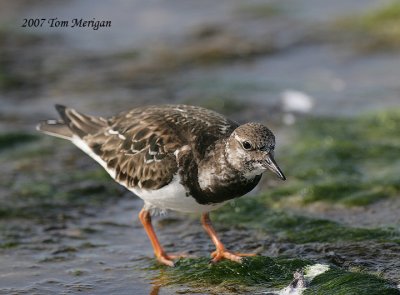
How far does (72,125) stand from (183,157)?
1.35m

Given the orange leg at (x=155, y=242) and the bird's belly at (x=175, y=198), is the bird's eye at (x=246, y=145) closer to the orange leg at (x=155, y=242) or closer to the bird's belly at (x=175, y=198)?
the bird's belly at (x=175, y=198)

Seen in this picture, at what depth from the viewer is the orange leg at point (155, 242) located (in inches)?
190

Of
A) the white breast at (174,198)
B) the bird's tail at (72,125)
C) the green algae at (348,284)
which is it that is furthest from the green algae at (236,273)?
the bird's tail at (72,125)

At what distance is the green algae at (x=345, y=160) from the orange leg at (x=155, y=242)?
1.19 metres

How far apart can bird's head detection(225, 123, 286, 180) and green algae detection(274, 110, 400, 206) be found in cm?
155

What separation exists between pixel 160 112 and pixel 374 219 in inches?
65.2

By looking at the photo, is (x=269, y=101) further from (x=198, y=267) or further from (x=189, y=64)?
(x=198, y=267)

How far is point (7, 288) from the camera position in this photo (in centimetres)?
455

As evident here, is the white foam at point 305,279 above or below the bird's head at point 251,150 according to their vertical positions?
below

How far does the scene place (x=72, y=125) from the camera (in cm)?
550

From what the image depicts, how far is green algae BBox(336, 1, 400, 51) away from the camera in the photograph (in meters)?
9.38

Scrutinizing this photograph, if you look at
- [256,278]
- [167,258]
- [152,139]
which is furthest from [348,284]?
[152,139]

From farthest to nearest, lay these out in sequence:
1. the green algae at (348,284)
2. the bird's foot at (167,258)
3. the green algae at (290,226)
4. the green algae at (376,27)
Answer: the green algae at (376,27), the green algae at (290,226), the bird's foot at (167,258), the green algae at (348,284)

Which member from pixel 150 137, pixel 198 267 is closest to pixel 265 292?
pixel 198 267
